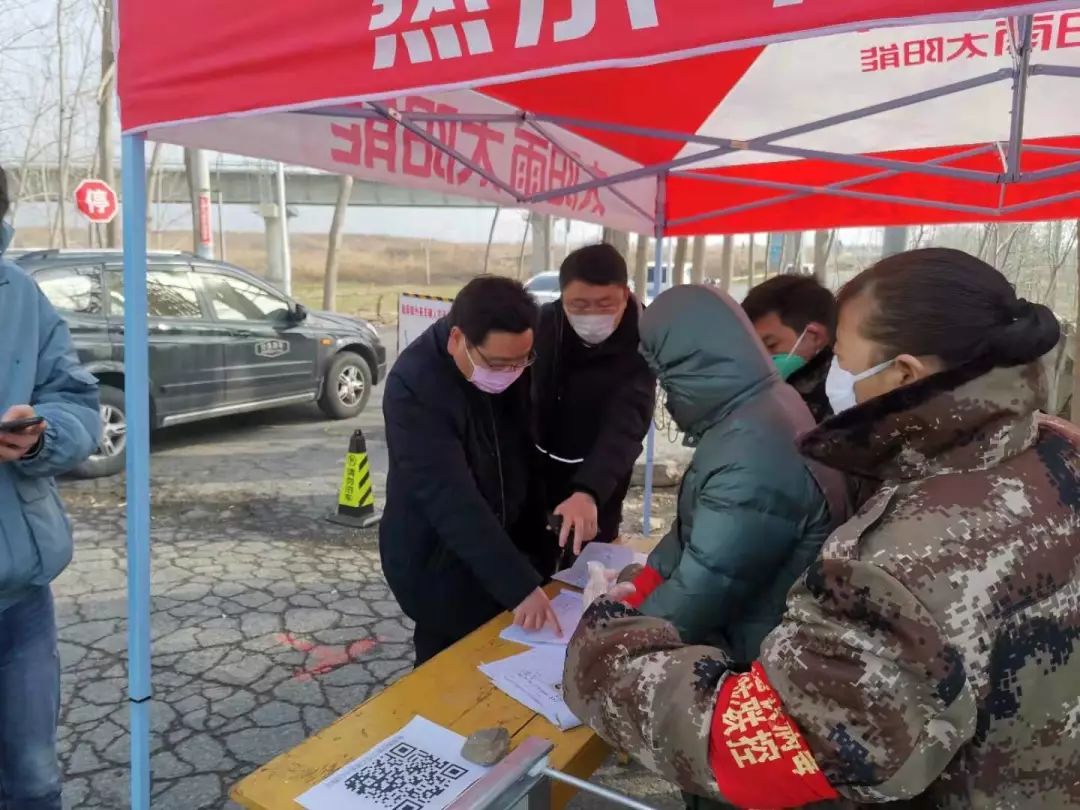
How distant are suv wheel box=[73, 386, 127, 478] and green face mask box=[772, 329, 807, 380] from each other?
18.0 feet

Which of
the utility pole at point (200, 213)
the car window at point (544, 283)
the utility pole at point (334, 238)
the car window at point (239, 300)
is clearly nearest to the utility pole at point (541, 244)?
the car window at point (544, 283)

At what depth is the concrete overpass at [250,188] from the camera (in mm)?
23938

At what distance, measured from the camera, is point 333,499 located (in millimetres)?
5871

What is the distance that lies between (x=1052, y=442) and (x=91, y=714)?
11.0 feet

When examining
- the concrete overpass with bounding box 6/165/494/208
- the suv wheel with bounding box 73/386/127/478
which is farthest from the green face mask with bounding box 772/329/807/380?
the concrete overpass with bounding box 6/165/494/208

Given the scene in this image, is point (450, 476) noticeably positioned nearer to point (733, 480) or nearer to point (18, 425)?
point (733, 480)

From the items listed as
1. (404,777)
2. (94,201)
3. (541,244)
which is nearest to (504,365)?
(404,777)

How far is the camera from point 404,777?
141 cm

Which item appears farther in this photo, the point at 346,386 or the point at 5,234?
the point at 346,386

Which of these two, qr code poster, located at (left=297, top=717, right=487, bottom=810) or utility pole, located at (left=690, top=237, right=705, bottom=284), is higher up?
utility pole, located at (left=690, top=237, right=705, bottom=284)

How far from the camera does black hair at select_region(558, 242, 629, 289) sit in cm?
269

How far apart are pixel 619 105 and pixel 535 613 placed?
6.09 feet

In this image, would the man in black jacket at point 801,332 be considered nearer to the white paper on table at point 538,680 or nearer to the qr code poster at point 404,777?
the white paper on table at point 538,680

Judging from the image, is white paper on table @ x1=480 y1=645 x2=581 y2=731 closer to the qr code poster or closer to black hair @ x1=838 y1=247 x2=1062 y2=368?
the qr code poster
